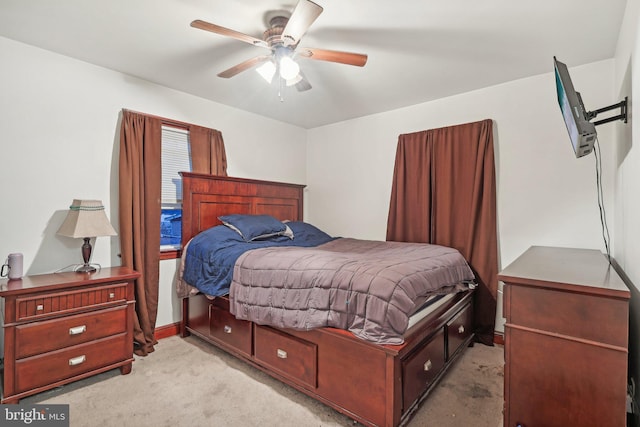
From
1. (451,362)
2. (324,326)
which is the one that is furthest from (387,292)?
(451,362)

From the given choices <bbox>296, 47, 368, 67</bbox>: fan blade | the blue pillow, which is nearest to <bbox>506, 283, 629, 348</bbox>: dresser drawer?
<bbox>296, 47, 368, 67</bbox>: fan blade

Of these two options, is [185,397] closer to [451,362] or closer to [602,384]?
[451,362]

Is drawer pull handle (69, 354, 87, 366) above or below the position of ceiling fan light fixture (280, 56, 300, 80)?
below

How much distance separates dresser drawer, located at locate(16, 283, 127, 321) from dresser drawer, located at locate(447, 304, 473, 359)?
249cm

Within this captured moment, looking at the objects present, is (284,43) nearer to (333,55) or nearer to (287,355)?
(333,55)

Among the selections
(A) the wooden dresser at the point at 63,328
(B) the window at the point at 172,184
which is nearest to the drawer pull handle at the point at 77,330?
(A) the wooden dresser at the point at 63,328

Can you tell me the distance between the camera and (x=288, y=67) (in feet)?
6.74

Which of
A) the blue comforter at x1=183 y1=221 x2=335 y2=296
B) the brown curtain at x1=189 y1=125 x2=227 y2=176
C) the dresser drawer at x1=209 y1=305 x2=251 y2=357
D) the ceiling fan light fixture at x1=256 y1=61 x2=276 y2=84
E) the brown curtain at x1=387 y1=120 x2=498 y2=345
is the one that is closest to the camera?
the ceiling fan light fixture at x1=256 y1=61 x2=276 y2=84

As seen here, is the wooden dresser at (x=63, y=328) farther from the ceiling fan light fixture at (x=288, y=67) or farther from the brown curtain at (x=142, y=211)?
the ceiling fan light fixture at (x=288, y=67)

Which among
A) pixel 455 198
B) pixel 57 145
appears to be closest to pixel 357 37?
pixel 455 198

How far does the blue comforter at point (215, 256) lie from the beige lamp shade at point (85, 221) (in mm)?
691

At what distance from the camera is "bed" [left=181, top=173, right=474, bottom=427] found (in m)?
1.60

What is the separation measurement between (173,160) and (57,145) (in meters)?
0.95

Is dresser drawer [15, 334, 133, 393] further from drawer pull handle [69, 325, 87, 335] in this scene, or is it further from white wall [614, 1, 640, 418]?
white wall [614, 1, 640, 418]
